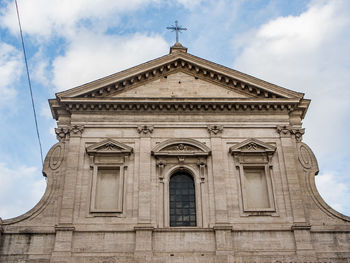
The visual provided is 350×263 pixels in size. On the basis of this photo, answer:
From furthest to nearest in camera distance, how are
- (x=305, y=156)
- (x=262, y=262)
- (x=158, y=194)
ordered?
(x=305, y=156), (x=158, y=194), (x=262, y=262)

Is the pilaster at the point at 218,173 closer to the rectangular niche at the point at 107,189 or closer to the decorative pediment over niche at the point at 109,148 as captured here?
the decorative pediment over niche at the point at 109,148

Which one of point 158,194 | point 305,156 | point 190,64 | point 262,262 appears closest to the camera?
point 262,262

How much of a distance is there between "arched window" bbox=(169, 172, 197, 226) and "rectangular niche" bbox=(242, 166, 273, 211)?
2.38m

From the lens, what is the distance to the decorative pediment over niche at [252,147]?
2175 cm

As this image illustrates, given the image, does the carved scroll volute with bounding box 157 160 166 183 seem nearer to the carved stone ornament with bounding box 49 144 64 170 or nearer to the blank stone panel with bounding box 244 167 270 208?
the blank stone panel with bounding box 244 167 270 208

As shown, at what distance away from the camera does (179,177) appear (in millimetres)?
21719

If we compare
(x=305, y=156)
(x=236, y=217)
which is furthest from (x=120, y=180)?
(x=305, y=156)

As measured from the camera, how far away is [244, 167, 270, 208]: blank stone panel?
21.0m

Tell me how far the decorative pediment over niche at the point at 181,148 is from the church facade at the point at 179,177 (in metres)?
0.05

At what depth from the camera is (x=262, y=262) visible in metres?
19.1

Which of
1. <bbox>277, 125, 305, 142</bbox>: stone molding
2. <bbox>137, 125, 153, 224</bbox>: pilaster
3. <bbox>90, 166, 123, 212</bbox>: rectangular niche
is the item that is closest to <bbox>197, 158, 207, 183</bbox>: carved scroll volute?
<bbox>137, 125, 153, 224</bbox>: pilaster

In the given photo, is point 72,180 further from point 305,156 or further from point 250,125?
point 305,156

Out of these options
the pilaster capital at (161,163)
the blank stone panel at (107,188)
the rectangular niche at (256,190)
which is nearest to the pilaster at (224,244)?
the rectangular niche at (256,190)

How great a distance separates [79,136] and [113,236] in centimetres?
526
